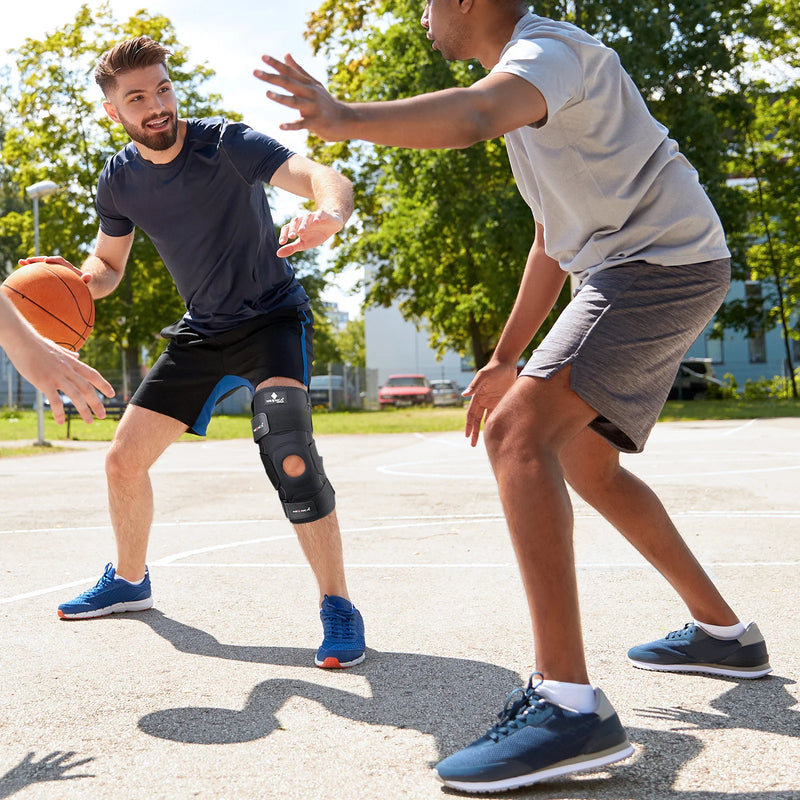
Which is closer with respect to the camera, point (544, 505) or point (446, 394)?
point (544, 505)

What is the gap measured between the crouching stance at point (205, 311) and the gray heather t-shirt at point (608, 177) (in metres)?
1.26

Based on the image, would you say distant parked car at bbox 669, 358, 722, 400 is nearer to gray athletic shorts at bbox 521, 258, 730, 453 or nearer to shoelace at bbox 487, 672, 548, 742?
gray athletic shorts at bbox 521, 258, 730, 453

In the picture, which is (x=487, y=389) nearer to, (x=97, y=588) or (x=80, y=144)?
(x=97, y=588)

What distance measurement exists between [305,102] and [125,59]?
2.23m

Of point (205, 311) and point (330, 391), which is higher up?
point (205, 311)

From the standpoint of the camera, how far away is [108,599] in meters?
4.56

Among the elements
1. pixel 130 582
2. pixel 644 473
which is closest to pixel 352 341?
pixel 644 473

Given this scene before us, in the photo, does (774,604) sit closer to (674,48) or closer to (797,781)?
(797,781)

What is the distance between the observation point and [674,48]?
1184 inches

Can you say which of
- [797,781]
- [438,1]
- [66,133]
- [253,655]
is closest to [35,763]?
[253,655]

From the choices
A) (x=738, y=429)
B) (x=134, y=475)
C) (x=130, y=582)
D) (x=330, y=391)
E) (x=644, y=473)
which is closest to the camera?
(x=134, y=475)

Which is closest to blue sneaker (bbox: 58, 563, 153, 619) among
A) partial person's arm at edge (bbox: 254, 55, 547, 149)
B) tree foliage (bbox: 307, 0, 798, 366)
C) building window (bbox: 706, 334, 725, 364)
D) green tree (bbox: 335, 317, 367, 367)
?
partial person's arm at edge (bbox: 254, 55, 547, 149)

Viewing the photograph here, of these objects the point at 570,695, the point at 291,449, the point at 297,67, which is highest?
the point at 297,67

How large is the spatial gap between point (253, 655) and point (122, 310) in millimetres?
37971
